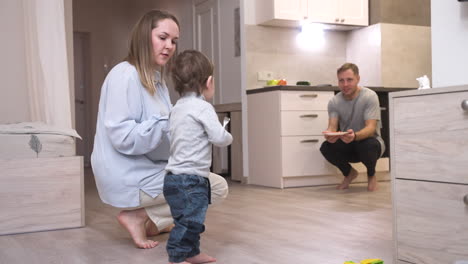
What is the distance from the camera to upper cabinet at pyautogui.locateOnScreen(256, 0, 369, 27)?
4652 mm

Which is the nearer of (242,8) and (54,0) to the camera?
(54,0)

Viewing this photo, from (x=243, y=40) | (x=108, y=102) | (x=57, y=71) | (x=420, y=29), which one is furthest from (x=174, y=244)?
(x=420, y=29)

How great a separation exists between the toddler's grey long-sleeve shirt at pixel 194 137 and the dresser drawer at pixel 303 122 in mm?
2516

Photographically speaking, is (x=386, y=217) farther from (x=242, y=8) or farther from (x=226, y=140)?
(x=242, y=8)

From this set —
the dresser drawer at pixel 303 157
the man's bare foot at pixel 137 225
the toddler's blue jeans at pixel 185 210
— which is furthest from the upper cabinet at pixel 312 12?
the toddler's blue jeans at pixel 185 210

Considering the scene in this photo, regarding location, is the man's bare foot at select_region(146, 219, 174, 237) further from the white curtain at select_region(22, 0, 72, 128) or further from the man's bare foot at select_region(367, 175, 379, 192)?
the man's bare foot at select_region(367, 175, 379, 192)

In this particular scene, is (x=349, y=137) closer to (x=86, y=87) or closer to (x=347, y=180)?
(x=347, y=180)

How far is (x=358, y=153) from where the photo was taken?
4.05m

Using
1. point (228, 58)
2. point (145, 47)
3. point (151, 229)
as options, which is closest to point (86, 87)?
point (228, 58)

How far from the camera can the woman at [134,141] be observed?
217cm

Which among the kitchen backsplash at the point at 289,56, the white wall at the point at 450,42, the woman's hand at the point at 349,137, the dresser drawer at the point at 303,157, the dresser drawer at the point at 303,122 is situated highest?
the kitchen backsplash at the point at 289,56

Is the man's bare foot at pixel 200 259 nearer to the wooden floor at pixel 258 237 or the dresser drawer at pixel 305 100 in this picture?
the wooden floor at pixel 258 237

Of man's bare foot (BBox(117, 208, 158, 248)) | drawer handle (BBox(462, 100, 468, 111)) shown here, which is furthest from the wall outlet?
drawer handle (BBox(462, 100, 468, 111))

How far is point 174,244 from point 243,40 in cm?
330
